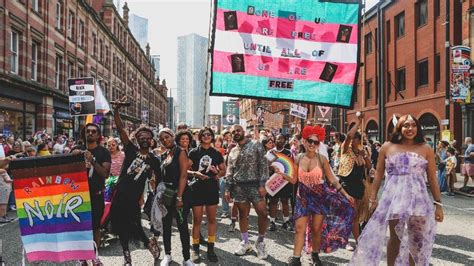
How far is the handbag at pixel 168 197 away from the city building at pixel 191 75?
160m

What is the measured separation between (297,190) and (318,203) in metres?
0.36

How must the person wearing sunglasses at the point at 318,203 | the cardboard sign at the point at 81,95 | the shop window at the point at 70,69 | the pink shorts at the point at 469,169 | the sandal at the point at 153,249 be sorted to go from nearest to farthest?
the person wearing sunglasses at the point at 318,203, the sandal at the point at 153,249, the cardboard sign at the point at 81,95, the pink shorts at the point at 469,169, the shop window at the point at 70,69

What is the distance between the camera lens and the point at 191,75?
565ft

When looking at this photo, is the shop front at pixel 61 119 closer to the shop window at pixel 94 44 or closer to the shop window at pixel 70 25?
the shop window at pixel 70 25

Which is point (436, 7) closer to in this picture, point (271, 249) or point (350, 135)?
point (350, 135)

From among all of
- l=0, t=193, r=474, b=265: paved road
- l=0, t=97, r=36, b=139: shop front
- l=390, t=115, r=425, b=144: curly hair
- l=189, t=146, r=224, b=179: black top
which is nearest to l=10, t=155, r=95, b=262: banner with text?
l=0, t=193, r=474, b=265: paved road

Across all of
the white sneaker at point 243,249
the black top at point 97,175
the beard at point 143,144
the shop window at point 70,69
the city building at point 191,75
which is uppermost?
the city building at point 191,75

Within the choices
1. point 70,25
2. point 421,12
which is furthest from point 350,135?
point 70,25

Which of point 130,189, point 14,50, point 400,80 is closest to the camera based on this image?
point 130,189

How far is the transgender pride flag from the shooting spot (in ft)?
22.7

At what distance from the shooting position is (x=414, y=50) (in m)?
25.1

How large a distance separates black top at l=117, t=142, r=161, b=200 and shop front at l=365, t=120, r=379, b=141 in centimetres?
2599

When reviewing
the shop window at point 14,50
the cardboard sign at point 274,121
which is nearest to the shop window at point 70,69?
the shop window at point 14,50

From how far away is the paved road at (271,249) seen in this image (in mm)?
6070
